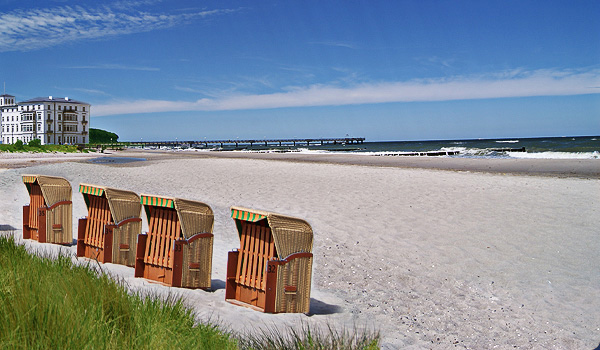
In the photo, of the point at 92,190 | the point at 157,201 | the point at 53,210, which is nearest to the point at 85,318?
Result: the point at 157,201

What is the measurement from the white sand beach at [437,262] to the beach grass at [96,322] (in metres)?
0.62

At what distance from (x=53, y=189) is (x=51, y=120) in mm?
99586

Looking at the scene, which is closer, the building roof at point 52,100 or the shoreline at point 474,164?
the shoreline at point 474,164

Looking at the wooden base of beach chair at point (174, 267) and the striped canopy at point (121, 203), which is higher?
the striped canopy at point (121, 203)

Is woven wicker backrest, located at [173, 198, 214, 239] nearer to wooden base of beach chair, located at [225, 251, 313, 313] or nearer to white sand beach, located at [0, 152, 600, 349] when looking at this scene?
white sand beach, located at [0, 152, 600, 349]

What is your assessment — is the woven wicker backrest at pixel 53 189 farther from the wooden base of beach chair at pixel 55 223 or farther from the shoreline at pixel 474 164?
the shoreline at pixel 474 164

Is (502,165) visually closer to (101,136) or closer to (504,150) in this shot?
(504,150)

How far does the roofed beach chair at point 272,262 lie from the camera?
16.6ft

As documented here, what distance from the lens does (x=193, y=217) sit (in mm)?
5848

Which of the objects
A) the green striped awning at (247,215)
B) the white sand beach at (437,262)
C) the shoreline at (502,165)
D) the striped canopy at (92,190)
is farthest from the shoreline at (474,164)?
the striped canopy at (92,190)

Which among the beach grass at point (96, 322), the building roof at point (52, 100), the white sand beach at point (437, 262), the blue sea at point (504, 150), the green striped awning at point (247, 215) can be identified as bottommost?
the white sand beach at point (437, 262)

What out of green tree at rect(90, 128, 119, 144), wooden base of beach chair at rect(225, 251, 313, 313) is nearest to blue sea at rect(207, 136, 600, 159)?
wooden base of beach chair at rect(225, 251, 313, 313)

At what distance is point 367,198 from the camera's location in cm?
1369

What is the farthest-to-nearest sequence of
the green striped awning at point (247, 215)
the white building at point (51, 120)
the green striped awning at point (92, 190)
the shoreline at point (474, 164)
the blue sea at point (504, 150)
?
the white building at point (51, 120), the blue sea at point (504, 150), the shoreline at point (474, 164), the green striped awning at point (92, 190), the green striped awning at point (247, 215)
